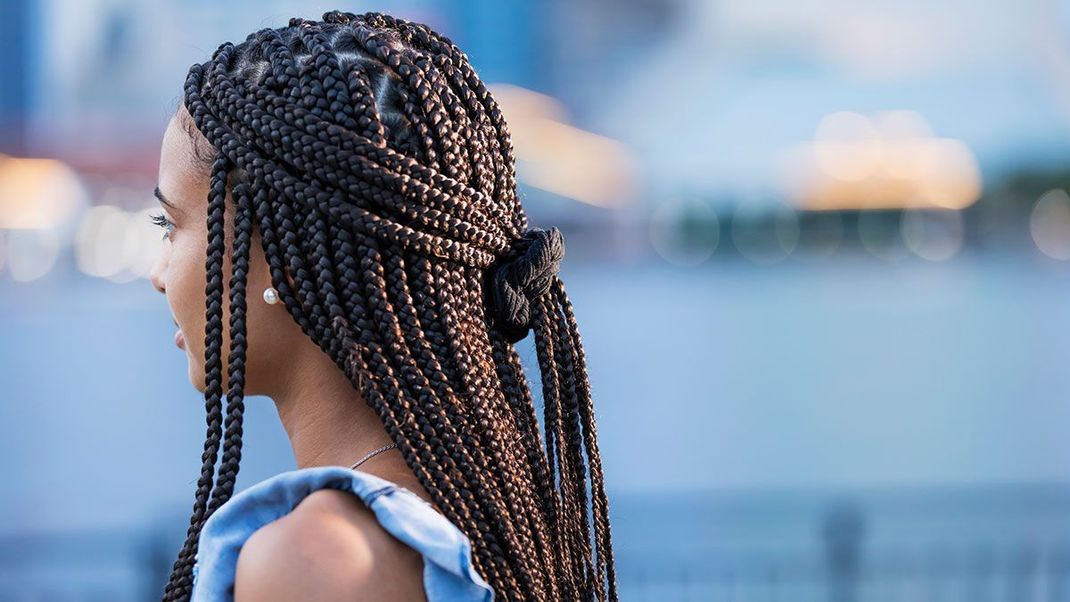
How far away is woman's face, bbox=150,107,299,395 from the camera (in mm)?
1454

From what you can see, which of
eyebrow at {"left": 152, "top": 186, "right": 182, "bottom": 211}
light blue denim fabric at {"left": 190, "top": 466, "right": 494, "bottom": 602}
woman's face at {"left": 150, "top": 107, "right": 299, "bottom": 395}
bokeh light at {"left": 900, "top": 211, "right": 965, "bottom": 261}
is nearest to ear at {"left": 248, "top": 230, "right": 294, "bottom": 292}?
woman's face at {"left": 150, "top": 107, "right": 299, "bottom": 395}

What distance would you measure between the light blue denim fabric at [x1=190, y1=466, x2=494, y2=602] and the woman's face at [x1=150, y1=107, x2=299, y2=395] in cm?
20

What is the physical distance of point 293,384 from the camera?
58.5 inches

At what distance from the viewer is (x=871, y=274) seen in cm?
2497

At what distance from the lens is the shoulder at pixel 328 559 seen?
1.20 m

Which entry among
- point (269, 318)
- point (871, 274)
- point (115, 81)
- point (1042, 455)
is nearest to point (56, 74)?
point (115, 81)

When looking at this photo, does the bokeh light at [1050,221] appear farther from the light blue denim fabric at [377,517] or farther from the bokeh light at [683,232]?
the light blue denim fabric at [377,517]

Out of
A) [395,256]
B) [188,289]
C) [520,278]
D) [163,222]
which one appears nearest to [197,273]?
[188,289]

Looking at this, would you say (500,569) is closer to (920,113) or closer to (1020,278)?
(1020,278)

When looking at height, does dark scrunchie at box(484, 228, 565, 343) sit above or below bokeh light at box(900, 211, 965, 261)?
below

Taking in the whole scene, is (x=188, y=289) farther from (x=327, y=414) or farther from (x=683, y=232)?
(x=683, y=232)

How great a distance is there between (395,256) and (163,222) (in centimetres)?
37

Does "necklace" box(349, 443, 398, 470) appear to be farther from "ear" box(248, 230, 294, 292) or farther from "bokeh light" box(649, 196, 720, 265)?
"bokeh light" box(649, 196, 720, 265)

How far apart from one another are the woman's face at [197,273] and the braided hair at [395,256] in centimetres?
2
